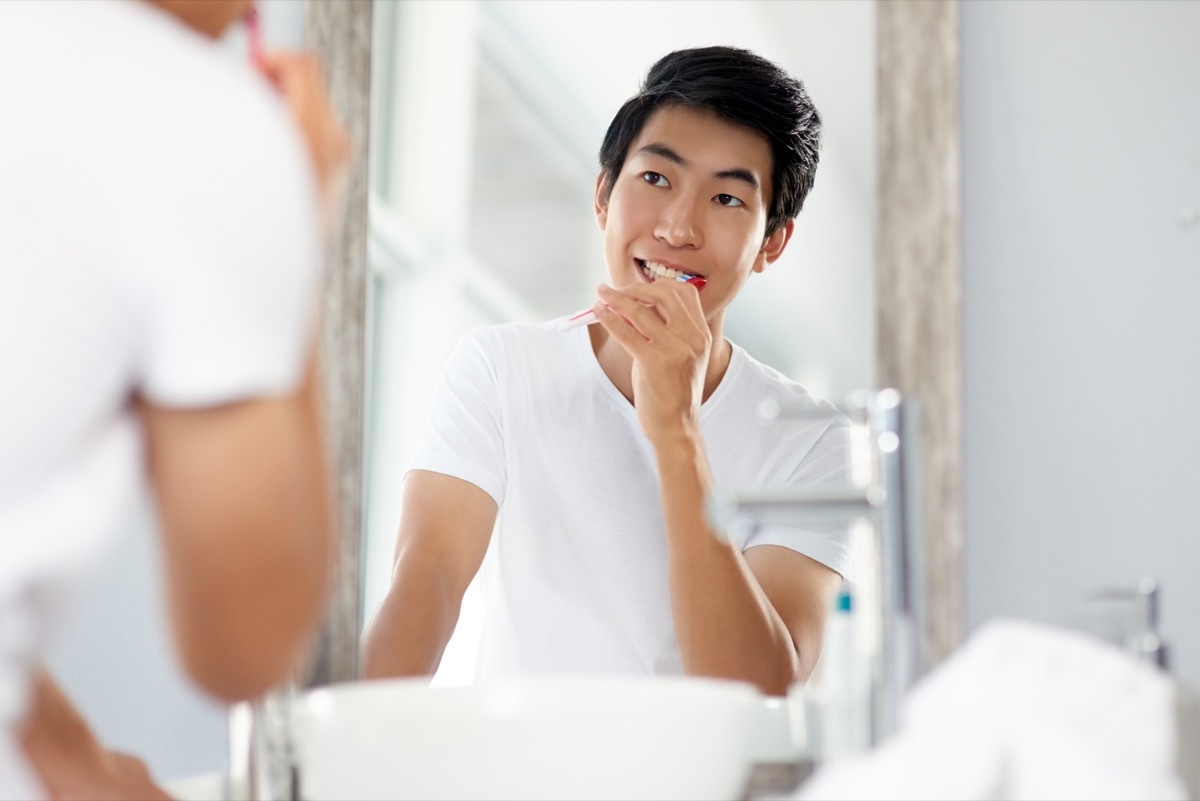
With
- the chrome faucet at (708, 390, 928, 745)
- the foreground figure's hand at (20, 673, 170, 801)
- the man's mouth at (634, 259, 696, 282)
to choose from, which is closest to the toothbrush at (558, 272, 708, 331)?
the man's mouth at (634, 259, 696, 282)

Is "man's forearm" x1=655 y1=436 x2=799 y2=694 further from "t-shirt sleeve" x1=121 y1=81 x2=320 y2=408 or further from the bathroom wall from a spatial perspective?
"t-shirt sleeve" x1=121 y1=81 x2=320 y2=408

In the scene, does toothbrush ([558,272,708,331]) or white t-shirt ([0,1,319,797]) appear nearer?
white t-shirt ([0,1,319,797])

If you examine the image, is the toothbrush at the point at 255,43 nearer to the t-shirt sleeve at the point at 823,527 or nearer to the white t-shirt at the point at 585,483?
the white t-shirt at the point at 585,483

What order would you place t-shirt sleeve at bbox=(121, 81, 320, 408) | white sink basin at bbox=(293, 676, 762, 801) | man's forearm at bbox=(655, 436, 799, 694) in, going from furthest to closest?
man's forearm at bbox=(655, 436, 799, 694) < white sink basin at bbox=(293, 676, 762, 801) < t-shirt sleeve at bbox=(121, 81, 320, 408)

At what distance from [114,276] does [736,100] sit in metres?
0.72

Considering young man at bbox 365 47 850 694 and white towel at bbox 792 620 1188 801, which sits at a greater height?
young man at bbox 365 47 850 694

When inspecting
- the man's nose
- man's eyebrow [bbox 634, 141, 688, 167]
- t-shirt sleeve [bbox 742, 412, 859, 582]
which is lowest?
t-shirt sleeve [bbox 742, 412, 859, 582]

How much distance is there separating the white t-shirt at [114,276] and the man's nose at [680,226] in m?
0.60

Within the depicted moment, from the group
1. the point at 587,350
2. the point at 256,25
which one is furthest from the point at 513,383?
the point at 256,25

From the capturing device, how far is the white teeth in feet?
3.71

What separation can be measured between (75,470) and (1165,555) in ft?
2.98

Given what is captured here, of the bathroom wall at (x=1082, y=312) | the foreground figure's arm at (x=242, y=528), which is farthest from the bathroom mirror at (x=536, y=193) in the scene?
the foreground figure's arm at (x=242, y=528)

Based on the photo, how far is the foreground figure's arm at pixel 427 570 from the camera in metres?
1.14

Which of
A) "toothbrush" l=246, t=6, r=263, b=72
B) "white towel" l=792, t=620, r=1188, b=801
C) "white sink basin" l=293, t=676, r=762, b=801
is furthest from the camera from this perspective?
"white sink basin" l=293, t=676, r=762, b=801
